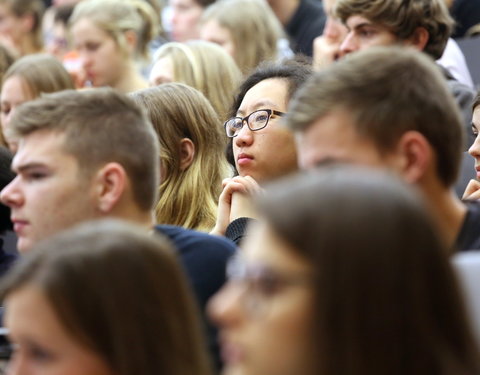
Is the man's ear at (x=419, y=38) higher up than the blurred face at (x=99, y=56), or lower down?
higher up

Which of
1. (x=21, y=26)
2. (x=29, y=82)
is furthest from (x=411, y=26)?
(x=21, y=26)

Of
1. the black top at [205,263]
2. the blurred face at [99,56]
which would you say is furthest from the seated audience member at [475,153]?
the blurred face at [99,56]

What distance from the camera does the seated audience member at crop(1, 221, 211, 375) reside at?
1.88m

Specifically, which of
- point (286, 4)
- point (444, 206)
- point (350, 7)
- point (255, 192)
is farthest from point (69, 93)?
point (286, 4)

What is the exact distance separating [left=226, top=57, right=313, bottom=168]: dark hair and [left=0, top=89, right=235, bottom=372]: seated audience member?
1.08 metres

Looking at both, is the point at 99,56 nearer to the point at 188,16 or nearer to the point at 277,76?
the point at 188,16

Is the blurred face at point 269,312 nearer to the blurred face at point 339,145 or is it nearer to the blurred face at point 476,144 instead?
A: the blurred face at point 339,145

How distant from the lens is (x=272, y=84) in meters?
3.95

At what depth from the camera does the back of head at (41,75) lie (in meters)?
5.70

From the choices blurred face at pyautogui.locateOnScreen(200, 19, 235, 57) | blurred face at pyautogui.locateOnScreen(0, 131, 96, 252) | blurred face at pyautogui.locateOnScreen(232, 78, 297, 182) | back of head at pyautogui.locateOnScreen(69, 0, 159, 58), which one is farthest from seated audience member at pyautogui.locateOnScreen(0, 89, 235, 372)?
back of head at pyautogui.locateOnScreen(69, 0, 159, 58)

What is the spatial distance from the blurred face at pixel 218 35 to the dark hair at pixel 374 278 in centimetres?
476

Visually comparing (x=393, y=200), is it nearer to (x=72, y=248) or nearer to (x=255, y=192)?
(x=72, y=248)

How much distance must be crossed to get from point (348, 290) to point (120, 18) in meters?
5.51

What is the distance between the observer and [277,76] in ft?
13.1
